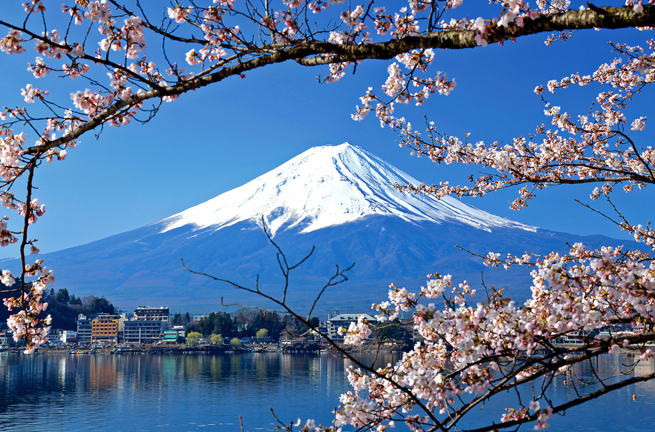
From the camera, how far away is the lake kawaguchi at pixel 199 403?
74.3 ft

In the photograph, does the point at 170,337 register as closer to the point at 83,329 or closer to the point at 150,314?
the point at 150,314

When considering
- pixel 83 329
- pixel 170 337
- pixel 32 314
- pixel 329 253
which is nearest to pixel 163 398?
pixel 32 314

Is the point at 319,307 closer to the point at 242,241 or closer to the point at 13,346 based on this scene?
the point at 242,241

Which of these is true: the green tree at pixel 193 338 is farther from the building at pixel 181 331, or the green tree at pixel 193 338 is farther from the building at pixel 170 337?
the building at pixel 181 331

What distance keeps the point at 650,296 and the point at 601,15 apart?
1255 millimetres

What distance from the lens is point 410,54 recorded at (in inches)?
131

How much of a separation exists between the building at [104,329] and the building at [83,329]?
6.31 feet

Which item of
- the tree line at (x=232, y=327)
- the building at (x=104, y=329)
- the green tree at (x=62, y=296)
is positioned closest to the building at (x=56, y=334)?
the building at (x=104, y=329)

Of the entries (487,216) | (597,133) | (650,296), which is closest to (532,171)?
(597,133)

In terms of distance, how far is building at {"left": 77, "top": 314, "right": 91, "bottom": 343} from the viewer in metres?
87.1

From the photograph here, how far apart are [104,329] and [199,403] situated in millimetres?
64641

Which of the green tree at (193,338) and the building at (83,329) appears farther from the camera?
the building at (83,329)

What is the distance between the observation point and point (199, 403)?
2850cm

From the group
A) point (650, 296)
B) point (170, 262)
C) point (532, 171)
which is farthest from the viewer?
point (170, 262)
